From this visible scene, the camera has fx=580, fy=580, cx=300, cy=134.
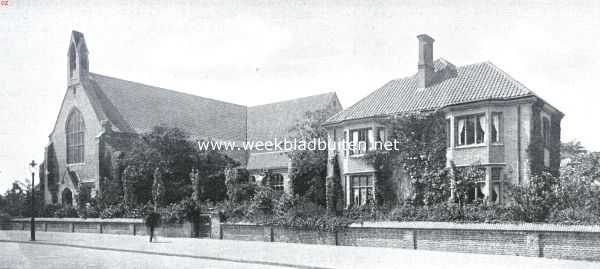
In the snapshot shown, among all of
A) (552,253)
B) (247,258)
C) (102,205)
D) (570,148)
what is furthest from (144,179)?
(570,148)

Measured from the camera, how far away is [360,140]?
33188 millimetres

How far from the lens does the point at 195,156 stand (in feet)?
133

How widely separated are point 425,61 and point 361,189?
8096mm

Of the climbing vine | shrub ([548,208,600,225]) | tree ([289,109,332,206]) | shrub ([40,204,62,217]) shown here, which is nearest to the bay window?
the climbing vine

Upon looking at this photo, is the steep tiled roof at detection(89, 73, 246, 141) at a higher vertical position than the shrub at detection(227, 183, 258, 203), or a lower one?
higher

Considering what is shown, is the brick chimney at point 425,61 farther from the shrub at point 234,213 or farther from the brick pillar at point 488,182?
the shrub at point 234,213

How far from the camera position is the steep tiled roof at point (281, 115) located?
51706 millimetres

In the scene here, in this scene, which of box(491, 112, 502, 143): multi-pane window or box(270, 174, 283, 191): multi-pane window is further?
box(270, 174, 283, 191): multi-pane window

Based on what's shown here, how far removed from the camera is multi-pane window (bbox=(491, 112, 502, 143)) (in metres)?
27.8

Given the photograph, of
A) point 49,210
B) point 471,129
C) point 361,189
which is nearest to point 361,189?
point 361,189

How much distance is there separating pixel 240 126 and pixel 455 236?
130ft

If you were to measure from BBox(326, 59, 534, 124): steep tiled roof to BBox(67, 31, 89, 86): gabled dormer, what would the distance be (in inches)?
989

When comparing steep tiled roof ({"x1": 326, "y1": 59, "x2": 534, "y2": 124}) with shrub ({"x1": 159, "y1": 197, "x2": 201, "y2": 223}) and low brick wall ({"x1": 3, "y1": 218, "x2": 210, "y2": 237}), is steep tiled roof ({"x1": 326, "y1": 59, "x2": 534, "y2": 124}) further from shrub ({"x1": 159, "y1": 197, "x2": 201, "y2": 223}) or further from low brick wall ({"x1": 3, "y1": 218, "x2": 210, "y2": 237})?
low brick wall ({"x1": 3, "y1": 218, "x2": 210, "y2": 237})

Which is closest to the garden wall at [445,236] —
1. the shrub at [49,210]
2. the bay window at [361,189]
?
the bay window at [361,189]
